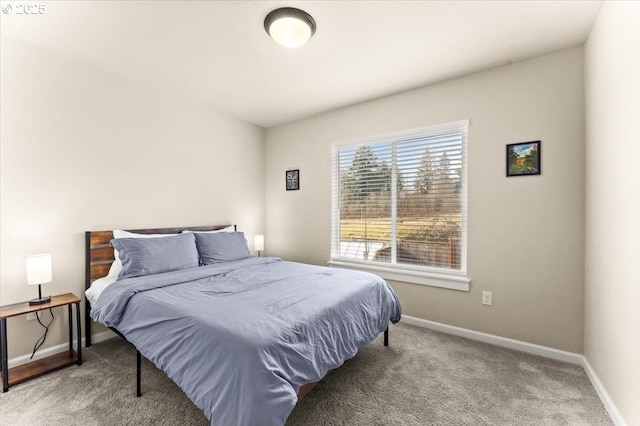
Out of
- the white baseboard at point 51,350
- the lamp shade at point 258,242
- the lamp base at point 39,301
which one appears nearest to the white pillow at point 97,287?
the lamp base at point 39,301

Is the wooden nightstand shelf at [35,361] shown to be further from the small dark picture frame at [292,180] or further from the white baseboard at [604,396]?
the white baseboard at [604,396]

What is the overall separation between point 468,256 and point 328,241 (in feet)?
5.52

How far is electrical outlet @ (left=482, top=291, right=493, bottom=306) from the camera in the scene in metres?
2.70

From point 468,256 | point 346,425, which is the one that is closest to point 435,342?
point 468,256

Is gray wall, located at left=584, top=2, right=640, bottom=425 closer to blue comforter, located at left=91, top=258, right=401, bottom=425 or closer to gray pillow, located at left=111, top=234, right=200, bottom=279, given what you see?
blue comforter, located at left=91, top=258, right=401, bottom=425

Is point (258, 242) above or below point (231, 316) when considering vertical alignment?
above

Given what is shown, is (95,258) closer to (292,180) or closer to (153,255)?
(153,255)

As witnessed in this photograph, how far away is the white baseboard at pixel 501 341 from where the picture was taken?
93.4 inches

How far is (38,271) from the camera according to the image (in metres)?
2.17

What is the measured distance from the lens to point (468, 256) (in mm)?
2834

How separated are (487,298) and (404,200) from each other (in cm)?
125

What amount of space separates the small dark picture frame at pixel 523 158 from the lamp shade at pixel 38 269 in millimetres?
3870

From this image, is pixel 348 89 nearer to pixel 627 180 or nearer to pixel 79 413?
pixel 627 180

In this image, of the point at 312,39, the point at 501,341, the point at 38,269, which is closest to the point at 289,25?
the point at 312,39
